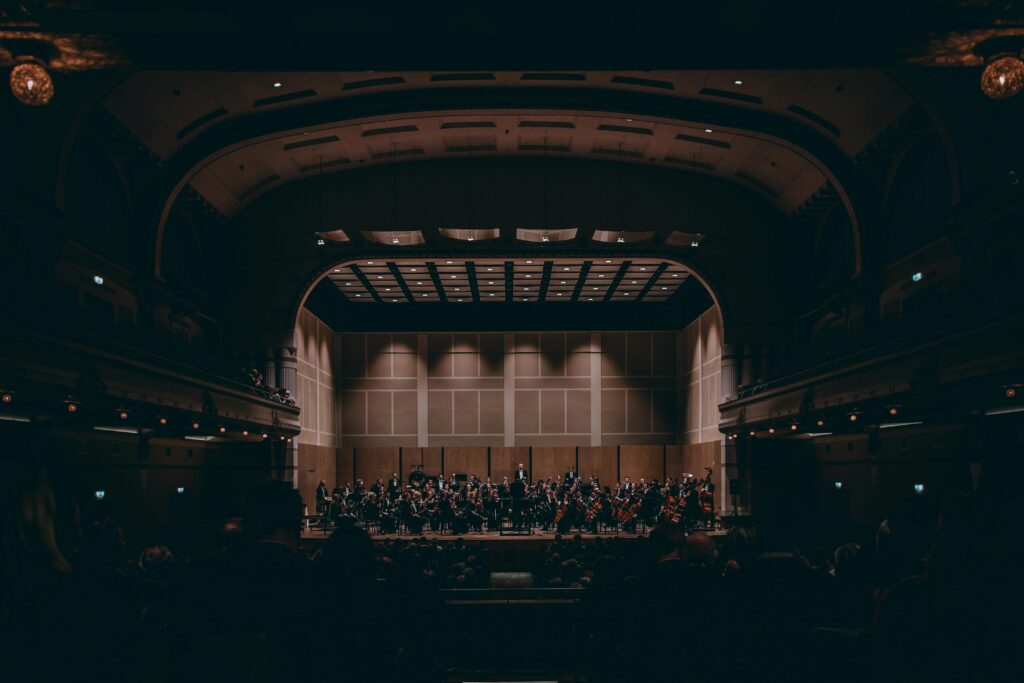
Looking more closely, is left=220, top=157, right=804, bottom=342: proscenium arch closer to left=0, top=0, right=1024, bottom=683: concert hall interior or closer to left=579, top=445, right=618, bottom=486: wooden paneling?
left=0, top=0, right=1024, bottom=683: concert hall interior

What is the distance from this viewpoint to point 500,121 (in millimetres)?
23281

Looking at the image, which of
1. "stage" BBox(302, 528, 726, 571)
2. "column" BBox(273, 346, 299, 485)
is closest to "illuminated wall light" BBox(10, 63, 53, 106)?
"stage" BBox(302, 528, 726, 571)

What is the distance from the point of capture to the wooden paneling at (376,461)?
32.2m

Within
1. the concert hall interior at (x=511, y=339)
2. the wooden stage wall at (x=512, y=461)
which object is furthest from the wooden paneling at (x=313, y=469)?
the wooden stage wall at (x=512, y=461)

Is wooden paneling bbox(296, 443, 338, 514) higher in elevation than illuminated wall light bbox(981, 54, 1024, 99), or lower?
lower

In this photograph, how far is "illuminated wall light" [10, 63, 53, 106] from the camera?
4.45 metres

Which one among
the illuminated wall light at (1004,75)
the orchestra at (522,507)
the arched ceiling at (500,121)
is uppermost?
the arched ceiling at (500,121)

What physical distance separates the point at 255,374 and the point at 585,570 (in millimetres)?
15717

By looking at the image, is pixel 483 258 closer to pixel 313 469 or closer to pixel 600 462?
pixel 313 469

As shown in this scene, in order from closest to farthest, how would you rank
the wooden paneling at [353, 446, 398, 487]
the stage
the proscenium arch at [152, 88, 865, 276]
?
1. the stage
2. the proscenium arch at [152, 88, 865, 276]
3. the wooden paneling at [353, 446, 398, 487]

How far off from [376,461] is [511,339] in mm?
6288

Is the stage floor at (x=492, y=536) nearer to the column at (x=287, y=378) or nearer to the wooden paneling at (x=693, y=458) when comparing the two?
the column at (x=287, y=378)

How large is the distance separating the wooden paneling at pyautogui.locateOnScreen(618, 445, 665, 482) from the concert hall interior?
16 cm

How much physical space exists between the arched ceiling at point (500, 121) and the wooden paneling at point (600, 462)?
10903 mm
